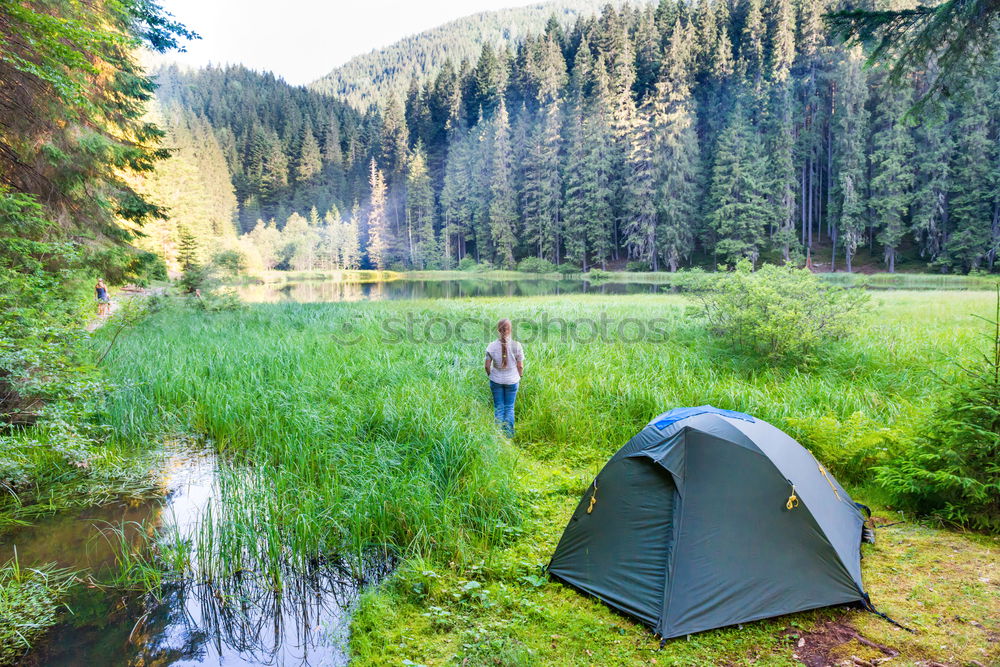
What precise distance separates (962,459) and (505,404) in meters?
4.81

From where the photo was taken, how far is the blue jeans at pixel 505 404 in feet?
23.6

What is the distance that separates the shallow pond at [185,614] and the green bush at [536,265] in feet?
158

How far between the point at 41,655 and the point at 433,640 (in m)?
2.47

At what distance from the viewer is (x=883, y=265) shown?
38.1 m

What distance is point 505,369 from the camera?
7039mm

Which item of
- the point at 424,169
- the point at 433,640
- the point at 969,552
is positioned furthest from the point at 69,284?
the point at 424,169

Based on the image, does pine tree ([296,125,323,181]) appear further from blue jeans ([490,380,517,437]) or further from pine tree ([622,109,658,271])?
blue jeans ([490,380,517,437])

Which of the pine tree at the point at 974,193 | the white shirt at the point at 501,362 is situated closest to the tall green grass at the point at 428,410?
the white shirt at the point at 501,362

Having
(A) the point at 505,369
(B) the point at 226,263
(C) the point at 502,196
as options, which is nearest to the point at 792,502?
(A) the point at 505,369

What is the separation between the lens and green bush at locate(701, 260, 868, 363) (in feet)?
28.8

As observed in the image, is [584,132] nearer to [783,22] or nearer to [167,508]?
[783,22]

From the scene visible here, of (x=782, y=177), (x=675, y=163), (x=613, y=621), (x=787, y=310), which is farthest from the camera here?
(x=675, y=163)

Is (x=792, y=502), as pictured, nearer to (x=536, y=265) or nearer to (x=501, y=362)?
(x=501, y=362)

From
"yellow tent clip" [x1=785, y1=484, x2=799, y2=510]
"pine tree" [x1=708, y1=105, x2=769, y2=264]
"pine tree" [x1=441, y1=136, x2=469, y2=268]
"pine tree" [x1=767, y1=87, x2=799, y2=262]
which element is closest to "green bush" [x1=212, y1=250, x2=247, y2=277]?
"yellow tent clip" [x1=785, y1=484, x2=799, y2=510]
